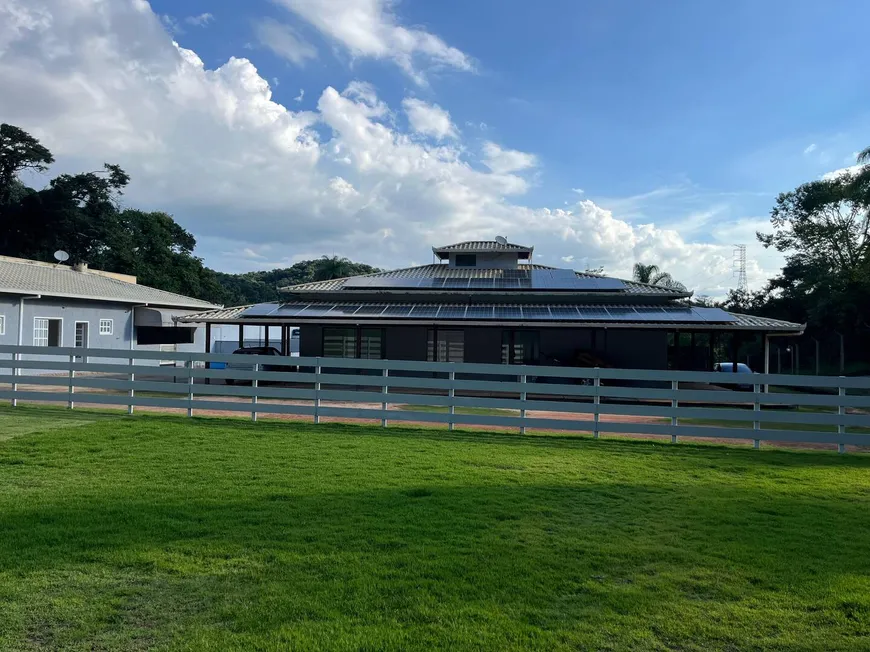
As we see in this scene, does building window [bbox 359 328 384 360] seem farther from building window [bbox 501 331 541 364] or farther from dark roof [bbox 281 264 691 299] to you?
building window [bbox 501 331 541 364]

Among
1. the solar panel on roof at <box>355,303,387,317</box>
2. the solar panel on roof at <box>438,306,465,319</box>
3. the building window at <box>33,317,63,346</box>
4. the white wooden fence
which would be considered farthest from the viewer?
the building window at <box>33,317,63,346</box>

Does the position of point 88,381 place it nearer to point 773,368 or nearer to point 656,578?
point 656,578

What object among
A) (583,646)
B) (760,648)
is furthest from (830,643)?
(583,646)

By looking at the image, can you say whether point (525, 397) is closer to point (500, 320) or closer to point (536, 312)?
point (500, 320)

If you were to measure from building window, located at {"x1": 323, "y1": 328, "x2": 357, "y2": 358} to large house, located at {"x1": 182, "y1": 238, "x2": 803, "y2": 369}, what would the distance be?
0.04 m

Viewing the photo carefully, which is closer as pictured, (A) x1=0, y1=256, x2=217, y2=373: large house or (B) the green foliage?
(A) x1=0, y1=256, x2=217, y2=373: large house

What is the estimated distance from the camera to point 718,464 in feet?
28.1

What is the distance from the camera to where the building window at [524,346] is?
929 inches

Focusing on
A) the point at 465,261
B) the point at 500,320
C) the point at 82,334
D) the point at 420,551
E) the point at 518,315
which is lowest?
the point at 420,551

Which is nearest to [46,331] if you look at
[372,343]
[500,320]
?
[372,343]

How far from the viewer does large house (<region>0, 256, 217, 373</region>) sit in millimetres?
22484

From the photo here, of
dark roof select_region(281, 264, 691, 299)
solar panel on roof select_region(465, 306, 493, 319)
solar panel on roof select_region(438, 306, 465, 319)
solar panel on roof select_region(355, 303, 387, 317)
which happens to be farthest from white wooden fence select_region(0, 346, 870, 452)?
dark roof select_region(281, 264, 691, 299)

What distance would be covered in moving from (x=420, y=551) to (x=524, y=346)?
19237 millimetres

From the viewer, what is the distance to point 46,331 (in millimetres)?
24016
